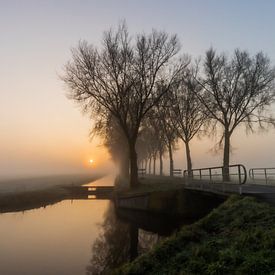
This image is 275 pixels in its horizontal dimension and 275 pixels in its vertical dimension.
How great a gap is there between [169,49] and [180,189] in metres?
15.6

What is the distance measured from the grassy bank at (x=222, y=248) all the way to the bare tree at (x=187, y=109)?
29.4 metres

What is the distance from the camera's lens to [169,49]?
4031 cm

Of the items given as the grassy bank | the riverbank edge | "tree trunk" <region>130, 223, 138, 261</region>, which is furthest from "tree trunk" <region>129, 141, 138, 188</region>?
the grassy bank

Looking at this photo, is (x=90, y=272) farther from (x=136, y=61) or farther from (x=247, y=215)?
(x=136, y=61)

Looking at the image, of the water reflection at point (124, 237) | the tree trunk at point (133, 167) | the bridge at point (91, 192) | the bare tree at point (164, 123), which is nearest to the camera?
the water reflection at point (124, 237)

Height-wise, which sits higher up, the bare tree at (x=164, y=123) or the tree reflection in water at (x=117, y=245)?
the bare tree at (x=164, y=123)

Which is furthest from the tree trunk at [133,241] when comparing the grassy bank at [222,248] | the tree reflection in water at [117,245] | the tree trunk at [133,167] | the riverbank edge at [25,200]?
the riverbank edge at [25,200]

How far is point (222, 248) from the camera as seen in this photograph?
11.0 metres

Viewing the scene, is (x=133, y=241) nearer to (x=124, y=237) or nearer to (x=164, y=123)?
(x=124, y=237)

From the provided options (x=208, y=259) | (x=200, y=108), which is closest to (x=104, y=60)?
(x=200, y=108)

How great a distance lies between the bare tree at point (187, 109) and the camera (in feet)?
145

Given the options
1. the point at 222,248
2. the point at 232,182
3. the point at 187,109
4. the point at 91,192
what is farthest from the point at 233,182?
the point at 91,192

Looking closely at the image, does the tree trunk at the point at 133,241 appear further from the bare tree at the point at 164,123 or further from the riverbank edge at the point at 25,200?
the bare tree at the point at 164,123

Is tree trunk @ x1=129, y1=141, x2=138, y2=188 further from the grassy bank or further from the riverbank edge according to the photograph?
the grassy bank
